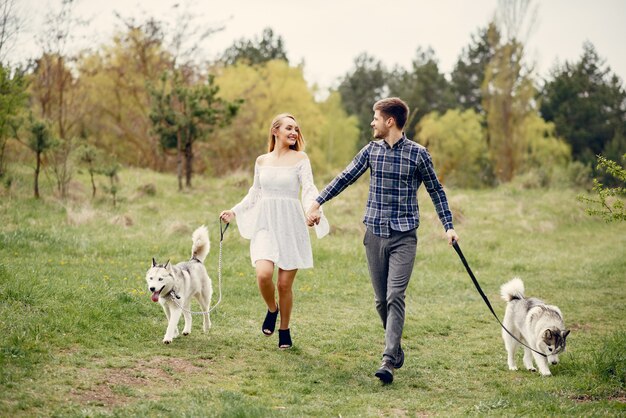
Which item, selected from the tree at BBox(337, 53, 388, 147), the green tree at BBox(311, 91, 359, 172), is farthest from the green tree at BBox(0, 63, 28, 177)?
the tree at BBox(337, 53, 388, 147)

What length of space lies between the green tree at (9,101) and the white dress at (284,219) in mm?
12643

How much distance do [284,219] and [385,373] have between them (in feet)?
5.92

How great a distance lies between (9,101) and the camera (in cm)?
1697

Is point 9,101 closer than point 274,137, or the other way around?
point 274,137

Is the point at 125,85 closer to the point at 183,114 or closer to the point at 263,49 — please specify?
the point at 183,114

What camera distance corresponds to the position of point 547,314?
20.9 ft

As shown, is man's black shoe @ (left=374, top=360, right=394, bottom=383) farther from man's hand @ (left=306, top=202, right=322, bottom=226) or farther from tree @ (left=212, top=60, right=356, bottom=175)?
tree @ (left=212, top=60, right=356, bottom=175)

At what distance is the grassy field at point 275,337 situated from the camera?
5086 millimetres

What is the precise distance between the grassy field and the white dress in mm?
1017

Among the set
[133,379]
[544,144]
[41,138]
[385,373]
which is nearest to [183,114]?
[41,138]

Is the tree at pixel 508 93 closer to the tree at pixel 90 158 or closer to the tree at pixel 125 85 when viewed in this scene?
the tree at pixel 125 85

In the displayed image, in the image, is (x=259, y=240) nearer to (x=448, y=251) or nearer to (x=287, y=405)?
(x=287, y=405)

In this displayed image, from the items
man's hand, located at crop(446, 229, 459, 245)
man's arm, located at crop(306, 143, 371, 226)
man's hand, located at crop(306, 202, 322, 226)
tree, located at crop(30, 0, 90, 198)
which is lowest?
man's hand, located at crop(446, 229, 459, 245)

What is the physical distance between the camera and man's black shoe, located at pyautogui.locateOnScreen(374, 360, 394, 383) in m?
5.79
